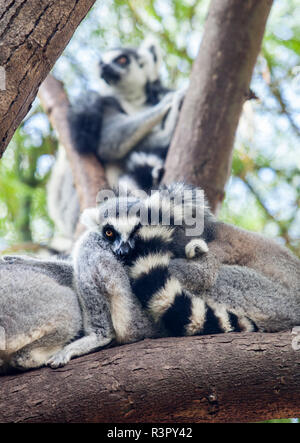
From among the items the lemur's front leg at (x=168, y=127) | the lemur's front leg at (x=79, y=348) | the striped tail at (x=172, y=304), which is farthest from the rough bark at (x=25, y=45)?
the lemur's front leg at (x=168, y=127)

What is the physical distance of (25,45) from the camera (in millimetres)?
3758

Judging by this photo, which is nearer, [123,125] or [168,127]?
[168,127]

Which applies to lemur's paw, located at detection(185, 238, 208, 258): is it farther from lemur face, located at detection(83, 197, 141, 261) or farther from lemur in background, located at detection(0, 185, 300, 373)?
lemur face, located at detection(83, 197, 141, 261)

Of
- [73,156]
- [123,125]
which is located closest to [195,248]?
[73,156]

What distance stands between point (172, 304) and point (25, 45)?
2.36 m

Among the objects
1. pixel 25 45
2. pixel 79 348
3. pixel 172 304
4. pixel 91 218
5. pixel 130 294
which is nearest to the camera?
pixel 25 45

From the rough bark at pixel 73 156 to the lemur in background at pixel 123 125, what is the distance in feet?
0.55

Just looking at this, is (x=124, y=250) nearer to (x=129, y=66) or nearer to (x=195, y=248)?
(x=195, y=248)

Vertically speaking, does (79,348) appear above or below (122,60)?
below

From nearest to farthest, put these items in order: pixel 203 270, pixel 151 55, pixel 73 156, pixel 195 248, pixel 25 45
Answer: pixel 25 45, pixel 203 270, pixel 195 248, pixel 73 156, pixel 151 55

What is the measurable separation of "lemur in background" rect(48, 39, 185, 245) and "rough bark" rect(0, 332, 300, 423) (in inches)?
185

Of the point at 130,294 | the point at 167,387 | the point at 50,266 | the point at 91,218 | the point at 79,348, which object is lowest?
the point at 79,348

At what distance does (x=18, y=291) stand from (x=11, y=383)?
703mm
